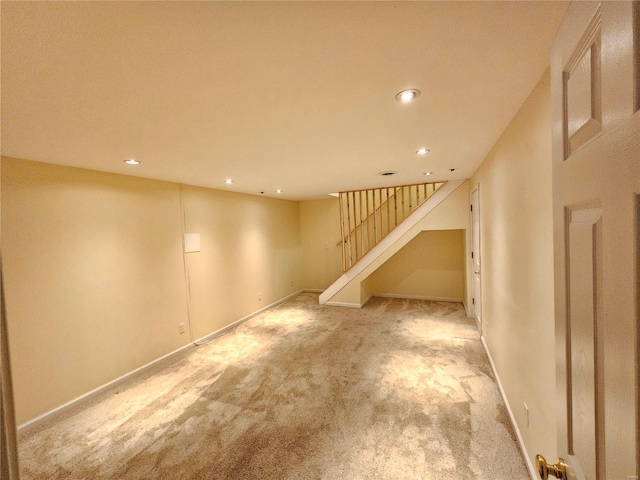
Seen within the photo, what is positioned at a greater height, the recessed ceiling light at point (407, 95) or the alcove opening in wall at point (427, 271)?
the recessed ceiling light at point (407, 95)

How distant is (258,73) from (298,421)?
241 centimetres

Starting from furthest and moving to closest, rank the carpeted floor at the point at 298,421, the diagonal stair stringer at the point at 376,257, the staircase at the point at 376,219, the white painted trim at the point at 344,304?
the staircase at the point at 376,219
the white painted trim at the point at 344,304
the diagonal stair stringer at the point at 376,257
the carpeted floor at the point at 298,421

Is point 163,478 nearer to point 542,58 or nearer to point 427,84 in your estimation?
point 427,84

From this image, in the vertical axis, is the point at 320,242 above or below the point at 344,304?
above

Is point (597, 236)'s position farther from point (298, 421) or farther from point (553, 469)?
point (298, 421)

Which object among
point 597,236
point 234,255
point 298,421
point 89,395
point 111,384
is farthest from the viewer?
point 234,255

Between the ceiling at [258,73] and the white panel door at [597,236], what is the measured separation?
435mm

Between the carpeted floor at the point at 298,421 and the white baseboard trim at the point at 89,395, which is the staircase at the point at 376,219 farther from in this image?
the white baseboard trim at the point at 89,395

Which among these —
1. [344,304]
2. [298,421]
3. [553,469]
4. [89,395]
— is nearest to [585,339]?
[553,469]

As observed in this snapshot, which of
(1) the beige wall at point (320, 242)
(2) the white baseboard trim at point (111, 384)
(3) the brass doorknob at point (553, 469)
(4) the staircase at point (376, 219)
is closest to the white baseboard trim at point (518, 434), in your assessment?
(3) the brass doorknob at point (553, 469)

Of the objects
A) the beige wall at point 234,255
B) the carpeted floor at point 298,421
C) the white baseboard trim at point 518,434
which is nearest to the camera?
the white baseboard trim at point 518,434

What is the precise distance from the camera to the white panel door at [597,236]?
0.43m

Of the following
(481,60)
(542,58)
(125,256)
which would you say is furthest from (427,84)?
(125,256)

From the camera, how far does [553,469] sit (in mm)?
721
